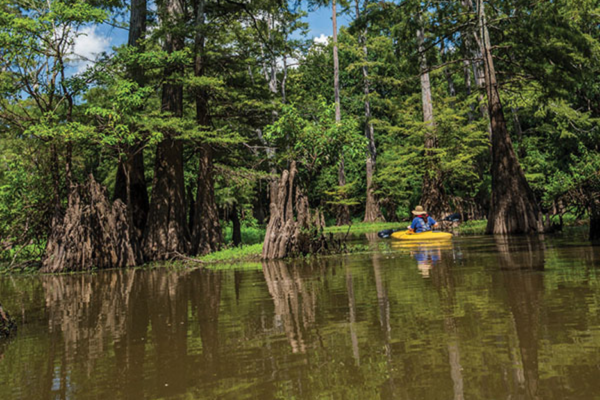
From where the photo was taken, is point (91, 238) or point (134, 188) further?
point (134, 188)

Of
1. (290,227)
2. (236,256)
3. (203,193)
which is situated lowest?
(236,256)

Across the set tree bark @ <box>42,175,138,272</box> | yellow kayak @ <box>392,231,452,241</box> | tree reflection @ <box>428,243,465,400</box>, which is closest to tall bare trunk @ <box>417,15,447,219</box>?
yellow kayak @ <box>392,231,452,241</box>

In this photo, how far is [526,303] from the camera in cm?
455

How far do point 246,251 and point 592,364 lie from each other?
11.5 m

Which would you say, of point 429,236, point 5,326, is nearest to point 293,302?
point 5,326

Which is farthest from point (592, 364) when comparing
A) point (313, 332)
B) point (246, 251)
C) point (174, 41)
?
point (174, 41)

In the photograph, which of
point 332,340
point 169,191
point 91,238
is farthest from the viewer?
point 169,191

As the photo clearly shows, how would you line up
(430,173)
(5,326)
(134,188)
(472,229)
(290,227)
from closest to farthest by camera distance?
(5,326)
(290,227)
(134,188)
(472,229)
(430,173)

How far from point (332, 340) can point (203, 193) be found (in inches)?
507

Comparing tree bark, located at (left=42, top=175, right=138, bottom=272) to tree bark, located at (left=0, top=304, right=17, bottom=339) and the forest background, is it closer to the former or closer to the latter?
the forest background

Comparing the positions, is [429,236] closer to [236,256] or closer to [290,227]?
[290,227]

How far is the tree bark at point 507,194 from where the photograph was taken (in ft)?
51.8

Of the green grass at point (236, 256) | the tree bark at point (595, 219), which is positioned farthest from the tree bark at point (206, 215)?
the tree bark at point (595, 219)

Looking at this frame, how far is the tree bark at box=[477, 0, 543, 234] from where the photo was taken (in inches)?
622
